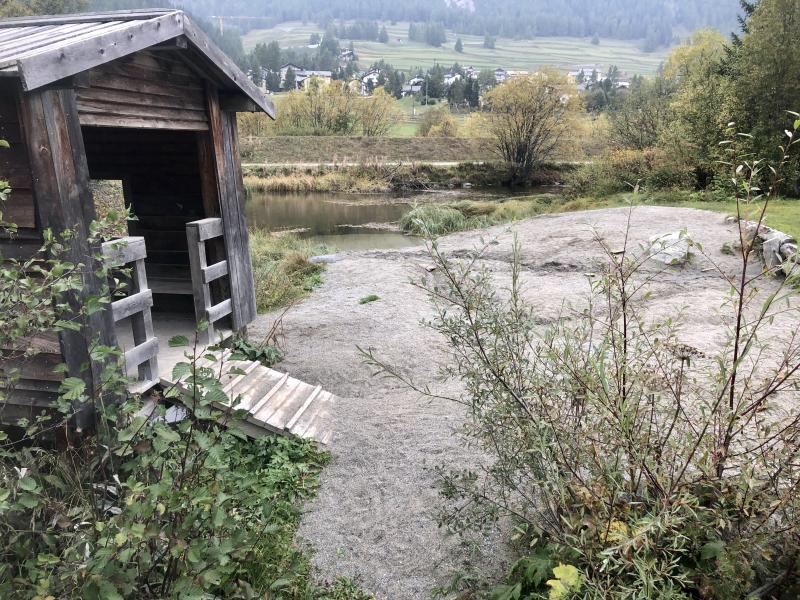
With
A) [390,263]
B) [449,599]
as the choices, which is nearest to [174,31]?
[449,599]

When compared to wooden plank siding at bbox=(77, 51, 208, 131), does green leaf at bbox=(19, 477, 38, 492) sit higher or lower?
lower

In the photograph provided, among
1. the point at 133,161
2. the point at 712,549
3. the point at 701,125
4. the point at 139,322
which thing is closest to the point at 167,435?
the point at 712,549

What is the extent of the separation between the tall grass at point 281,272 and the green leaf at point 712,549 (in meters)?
9.37

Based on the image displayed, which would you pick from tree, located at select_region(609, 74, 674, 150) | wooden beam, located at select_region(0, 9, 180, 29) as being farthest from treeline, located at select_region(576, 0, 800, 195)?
wooden beam, located at select_region(0, 9, 180, 29)

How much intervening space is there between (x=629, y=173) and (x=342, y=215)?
505 inches

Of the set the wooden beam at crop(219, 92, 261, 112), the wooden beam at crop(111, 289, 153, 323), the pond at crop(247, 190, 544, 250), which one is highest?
the wooden beam at crop(219, 92, 261, 112)

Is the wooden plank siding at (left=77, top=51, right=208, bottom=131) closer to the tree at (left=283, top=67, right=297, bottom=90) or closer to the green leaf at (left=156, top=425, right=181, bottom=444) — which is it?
the green leaf at (left=156, top=425, right=181, bottom=444)

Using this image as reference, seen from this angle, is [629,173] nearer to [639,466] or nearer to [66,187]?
[66,187]

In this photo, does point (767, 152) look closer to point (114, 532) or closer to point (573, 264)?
point (573, 264)

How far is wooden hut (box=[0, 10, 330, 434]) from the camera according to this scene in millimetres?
4496

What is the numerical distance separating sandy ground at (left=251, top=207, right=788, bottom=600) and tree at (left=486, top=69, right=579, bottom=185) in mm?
21623

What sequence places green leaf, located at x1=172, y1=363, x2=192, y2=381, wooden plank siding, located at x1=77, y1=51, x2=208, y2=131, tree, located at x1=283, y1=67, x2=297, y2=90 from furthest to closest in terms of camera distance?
tree, located at x1=283, y1=67, x2=297, y2=90
wooden plank siding, located at x1=77, y1=51, x2=208, y2=131
green leaf, located at x1=172, y1=363, x2=192, y2=381

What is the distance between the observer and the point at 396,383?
25.3ft

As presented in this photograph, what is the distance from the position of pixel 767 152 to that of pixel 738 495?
1881 centimetres
